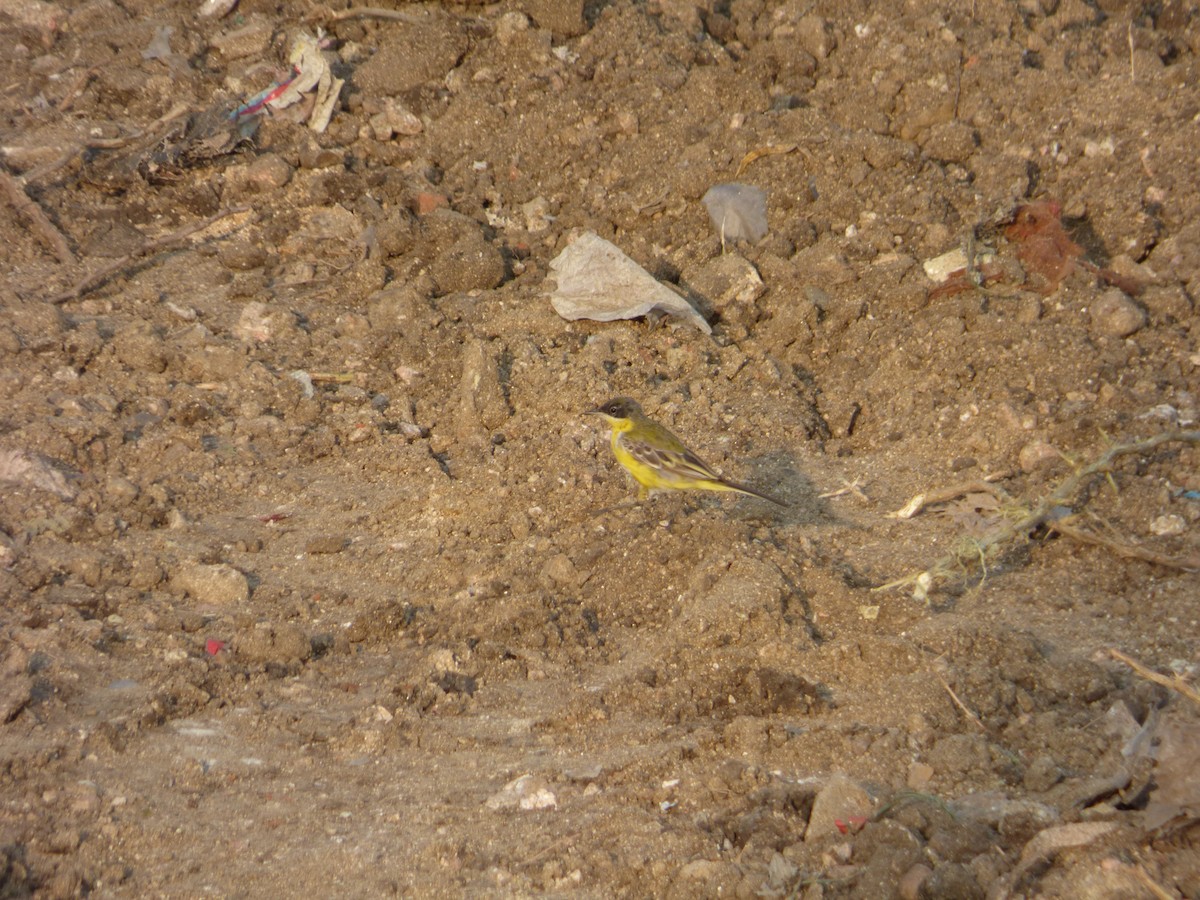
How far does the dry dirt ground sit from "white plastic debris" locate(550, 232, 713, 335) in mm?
122

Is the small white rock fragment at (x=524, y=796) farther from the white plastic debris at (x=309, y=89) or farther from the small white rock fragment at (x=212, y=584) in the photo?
the white plastic debris at (x=309, y=89)

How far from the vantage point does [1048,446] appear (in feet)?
22.3

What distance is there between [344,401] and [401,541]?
4.57 feet

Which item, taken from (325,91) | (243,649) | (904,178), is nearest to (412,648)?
(243,649)

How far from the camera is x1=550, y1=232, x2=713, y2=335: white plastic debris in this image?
7.85 m

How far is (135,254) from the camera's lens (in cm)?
845

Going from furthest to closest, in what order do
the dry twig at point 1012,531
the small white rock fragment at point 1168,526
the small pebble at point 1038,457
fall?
the small pebble at point 1038,457
the small white rock fragment at point 1168,526
the dry twig at point 1012,531

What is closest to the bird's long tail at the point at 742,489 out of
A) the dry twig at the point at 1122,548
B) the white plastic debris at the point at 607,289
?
the dry twig at the point at 1122,548

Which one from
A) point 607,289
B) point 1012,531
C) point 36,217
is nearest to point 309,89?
point 36,217

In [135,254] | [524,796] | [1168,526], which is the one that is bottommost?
[135,254]

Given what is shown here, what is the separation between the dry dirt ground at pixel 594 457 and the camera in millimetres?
4395

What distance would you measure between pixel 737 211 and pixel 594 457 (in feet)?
7.86

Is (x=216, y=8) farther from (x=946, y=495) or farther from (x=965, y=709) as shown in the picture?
(x=965, y=709)

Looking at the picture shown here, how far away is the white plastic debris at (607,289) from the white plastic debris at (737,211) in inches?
29.4
